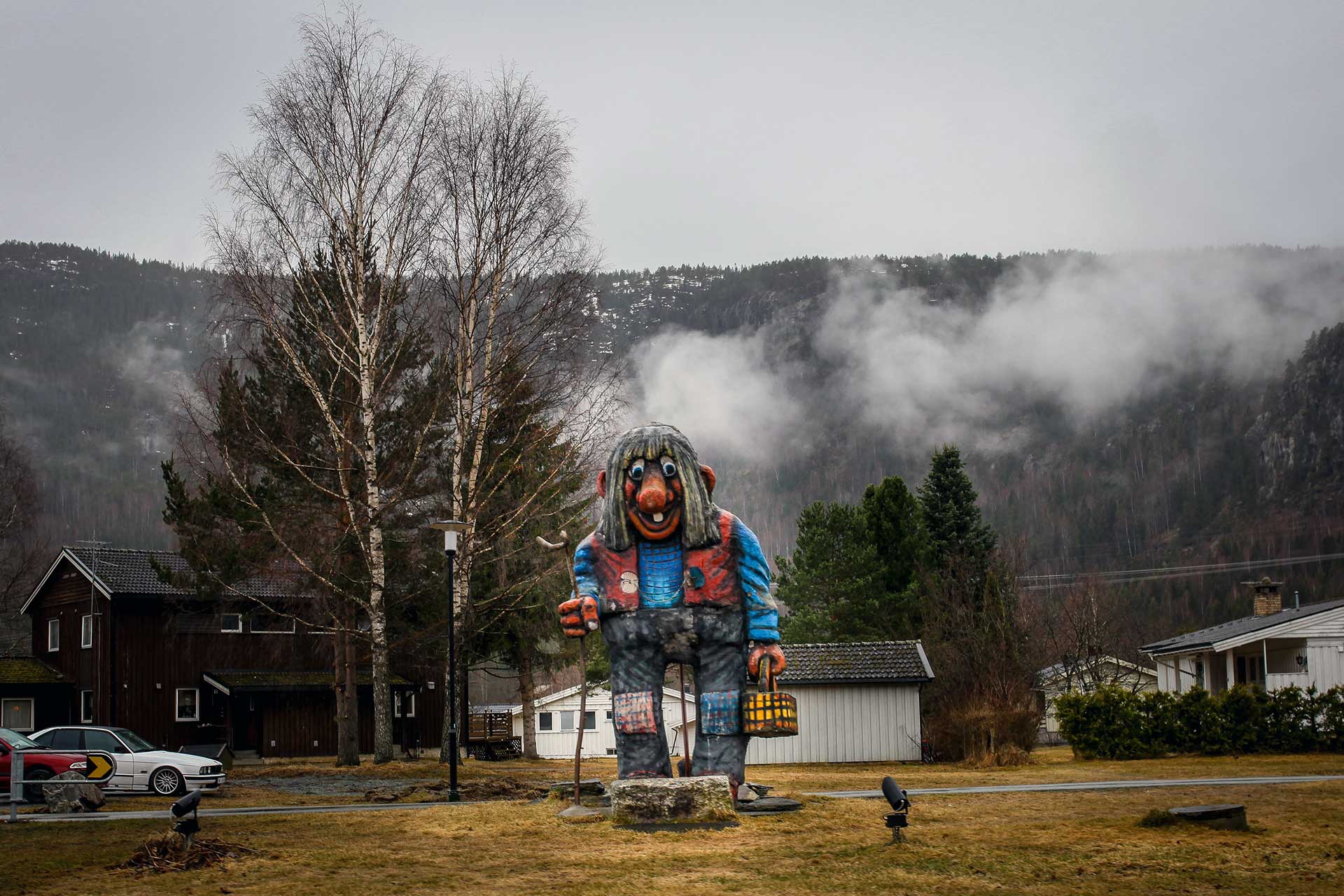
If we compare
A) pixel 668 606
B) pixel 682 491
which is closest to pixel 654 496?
pixel 682 491

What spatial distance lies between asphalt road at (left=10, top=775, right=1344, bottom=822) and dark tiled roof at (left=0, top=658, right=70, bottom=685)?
81.1ft

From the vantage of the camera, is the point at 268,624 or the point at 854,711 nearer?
the point at 854,711

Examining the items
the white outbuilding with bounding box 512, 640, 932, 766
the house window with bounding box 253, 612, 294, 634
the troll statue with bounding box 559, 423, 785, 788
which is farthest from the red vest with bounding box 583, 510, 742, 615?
the house window with bounding box 253, 612, 294, 634

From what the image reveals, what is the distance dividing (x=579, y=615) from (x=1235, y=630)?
26.2 m

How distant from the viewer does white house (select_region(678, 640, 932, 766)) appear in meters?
32.9

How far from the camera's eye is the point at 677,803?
1316cm

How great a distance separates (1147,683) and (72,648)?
1643 inches

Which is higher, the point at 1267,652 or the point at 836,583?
the point at 836,583

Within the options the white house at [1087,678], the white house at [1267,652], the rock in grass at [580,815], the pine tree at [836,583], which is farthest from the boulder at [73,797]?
the white house at [1087,678]

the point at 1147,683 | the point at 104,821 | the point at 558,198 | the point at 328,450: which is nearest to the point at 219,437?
the point at 328,450

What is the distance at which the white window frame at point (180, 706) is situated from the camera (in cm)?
3988

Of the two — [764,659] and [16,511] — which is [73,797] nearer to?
[764,659]

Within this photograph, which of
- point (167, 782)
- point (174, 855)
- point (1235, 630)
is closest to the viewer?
point (174, 855)

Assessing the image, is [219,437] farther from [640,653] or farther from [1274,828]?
[1274,828]
